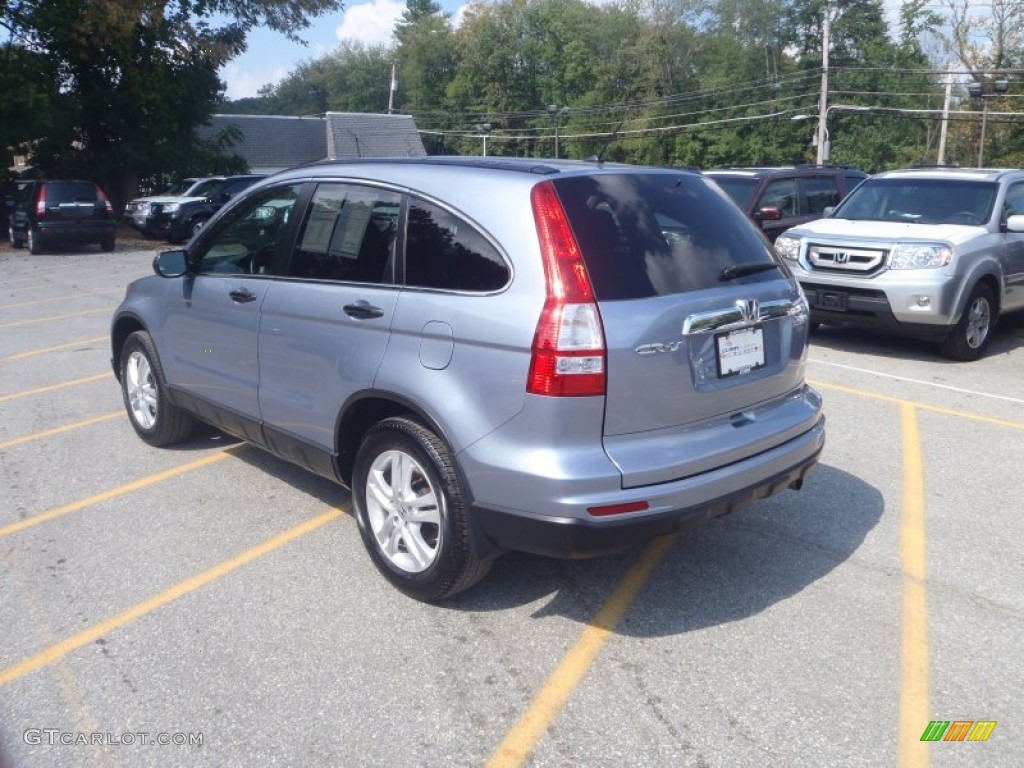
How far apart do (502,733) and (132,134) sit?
29265 mm

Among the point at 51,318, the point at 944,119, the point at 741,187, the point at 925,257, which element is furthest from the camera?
the point at 944,119

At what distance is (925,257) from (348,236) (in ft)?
20.8

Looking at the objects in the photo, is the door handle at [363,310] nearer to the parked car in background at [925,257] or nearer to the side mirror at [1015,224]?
the parked car in background at [925,257]

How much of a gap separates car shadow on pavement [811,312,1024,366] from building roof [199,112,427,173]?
34023 mm

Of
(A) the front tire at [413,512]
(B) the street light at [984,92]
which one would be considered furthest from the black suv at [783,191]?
(B) the street light at [984,92]

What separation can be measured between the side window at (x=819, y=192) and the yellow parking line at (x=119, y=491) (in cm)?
933

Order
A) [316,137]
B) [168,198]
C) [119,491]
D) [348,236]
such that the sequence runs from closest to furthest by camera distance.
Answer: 1. [348,236]
2. [119,491]
3. [168,198]
4. [316,137]

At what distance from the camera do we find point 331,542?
15.2 feet

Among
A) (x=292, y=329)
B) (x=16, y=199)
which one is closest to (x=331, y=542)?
(x=292, y=329)

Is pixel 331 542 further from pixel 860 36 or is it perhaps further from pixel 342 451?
pixel 860 36

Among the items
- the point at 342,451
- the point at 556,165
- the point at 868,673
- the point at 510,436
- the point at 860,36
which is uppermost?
the point at 860,36

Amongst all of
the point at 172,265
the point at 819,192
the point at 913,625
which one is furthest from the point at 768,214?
the point at 913,625

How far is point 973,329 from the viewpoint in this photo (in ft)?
29.8

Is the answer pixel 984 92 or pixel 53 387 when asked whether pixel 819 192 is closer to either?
pixel 53 387
